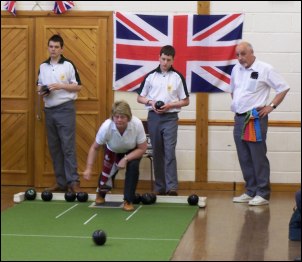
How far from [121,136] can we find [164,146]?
1.08 meters

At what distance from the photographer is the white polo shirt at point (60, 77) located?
25.7 ft

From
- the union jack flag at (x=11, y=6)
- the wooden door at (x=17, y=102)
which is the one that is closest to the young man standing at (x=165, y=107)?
the wooden door at (x=17, y=102)

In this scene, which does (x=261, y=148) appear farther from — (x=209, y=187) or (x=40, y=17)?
(x=40, y=17)

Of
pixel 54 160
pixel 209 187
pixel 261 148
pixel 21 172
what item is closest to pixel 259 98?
pixel 261 148

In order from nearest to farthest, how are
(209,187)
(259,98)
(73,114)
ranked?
(259,98) → (73,114) → (209,187)

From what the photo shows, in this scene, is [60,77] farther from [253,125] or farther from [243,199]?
[243,199]

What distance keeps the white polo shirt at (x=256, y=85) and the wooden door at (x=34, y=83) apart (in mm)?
1841

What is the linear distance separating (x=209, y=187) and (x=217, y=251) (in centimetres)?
325

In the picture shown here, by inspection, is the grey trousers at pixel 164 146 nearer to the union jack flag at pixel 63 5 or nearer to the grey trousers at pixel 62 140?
the grey trousers at pixel 62 140

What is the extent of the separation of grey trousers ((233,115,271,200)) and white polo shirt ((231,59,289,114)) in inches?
6.0

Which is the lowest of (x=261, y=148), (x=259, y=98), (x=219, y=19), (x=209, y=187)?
(x=209, y=187)

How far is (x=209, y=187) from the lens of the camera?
8484mm

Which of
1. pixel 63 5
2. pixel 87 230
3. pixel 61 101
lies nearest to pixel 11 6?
pixel 63 5

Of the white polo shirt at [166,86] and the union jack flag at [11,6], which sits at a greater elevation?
the union jack flag at [11,6]
